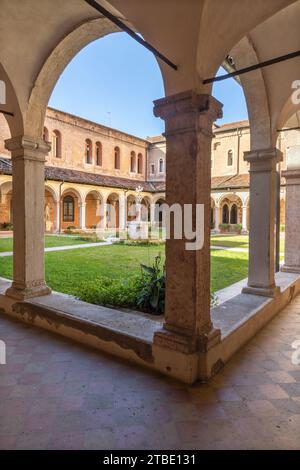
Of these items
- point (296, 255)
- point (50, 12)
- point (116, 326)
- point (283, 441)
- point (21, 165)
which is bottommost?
point (283, 441)

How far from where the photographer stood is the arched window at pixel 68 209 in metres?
25.8

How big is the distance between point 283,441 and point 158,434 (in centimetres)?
86

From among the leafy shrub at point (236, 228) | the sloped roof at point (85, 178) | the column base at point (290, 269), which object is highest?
the sloped roof at point (85, 178)

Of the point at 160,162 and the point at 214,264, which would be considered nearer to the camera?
the point at 214,264

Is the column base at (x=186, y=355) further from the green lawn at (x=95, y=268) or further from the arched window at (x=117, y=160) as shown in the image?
the arched window at (x=117, y=160)

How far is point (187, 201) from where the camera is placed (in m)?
2.65

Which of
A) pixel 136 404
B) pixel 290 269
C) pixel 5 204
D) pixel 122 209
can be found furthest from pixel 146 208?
pixel 136 404

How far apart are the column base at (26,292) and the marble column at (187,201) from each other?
243cm

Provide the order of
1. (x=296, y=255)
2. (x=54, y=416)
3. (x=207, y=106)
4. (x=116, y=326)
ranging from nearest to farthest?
(x=54, y=416)
(x=207, y=106)
(x=116, y=326)
(x=296, y=255)

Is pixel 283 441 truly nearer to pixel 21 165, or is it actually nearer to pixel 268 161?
pixel 268 161

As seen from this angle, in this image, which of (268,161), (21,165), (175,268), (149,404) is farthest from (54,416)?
(268,161)

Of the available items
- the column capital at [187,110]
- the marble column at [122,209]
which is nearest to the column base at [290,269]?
the column capital at [187,110]

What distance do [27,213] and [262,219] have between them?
3.60 m

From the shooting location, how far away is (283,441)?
200cm
